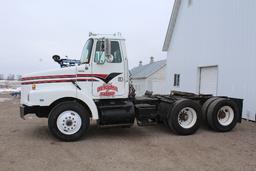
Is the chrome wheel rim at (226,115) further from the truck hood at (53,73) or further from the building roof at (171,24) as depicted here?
the building roof at (171,24)

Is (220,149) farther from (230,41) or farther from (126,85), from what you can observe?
(230,41)

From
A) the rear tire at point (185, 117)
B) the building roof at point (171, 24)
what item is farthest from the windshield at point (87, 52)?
the building roof at point (171, 24)

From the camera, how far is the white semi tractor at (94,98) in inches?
283

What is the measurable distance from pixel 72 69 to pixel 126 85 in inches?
64.9

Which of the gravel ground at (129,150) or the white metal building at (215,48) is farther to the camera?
the white metal building at (215,48)

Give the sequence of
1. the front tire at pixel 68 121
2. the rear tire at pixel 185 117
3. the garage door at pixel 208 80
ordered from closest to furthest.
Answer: the front tire at pixel 68 121
the rear tire at pixel 185 117
the garage door at pixel 208 80

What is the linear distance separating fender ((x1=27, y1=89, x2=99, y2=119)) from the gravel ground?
997mm

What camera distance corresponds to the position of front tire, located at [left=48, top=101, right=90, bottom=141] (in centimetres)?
709

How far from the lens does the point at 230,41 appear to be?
11.9 meters

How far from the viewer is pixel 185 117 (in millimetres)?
8320

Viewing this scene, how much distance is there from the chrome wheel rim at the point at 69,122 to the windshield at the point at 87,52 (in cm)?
160

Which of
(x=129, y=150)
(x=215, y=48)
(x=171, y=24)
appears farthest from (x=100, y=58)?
(x=171, y=24)

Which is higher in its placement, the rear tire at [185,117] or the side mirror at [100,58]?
the side mirror at [100,58]

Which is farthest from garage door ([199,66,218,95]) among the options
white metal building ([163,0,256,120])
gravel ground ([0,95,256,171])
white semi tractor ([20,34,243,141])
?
white semi tractor ([20,34,243,141])
